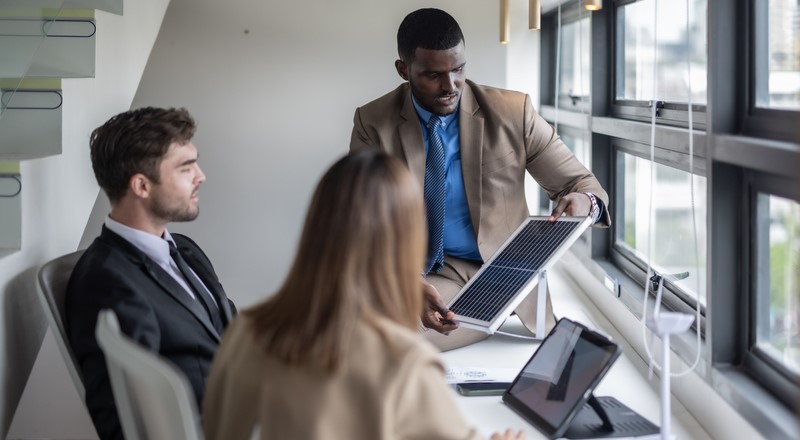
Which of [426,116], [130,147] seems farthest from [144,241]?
[426,116]

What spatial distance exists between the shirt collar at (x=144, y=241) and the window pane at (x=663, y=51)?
4.44 feet

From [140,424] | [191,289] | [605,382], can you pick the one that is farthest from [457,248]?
[140,424]

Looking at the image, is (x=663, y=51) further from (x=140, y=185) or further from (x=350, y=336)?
(x=350, y=336)

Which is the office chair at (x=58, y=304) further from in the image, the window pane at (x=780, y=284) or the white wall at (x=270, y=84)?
the white wall at (x=270, y=84)

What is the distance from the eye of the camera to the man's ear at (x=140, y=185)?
7.68 feet

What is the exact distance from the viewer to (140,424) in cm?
176

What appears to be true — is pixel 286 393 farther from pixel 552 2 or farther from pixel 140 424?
pixel 552 2

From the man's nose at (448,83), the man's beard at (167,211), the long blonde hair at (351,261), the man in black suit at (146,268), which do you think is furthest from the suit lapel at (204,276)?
the long blonde hair at (351,261)

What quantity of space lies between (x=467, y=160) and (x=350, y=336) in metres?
1.81

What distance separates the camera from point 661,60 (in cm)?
313

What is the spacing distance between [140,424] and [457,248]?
159 cm

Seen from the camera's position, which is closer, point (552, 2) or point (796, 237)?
point (796, 237)

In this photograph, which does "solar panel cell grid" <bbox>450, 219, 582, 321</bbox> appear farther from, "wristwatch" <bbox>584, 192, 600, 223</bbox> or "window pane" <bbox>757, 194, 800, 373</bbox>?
"window pane" <bbox>757, 194, 800, 373</bbox>

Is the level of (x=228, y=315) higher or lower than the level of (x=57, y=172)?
lower
